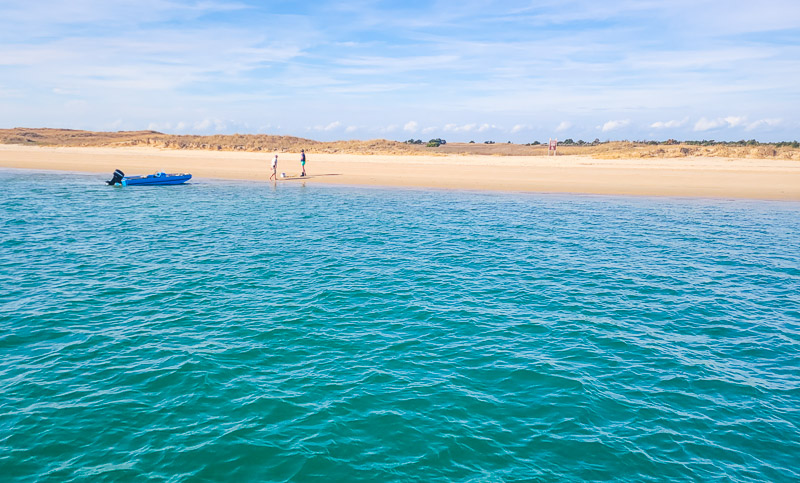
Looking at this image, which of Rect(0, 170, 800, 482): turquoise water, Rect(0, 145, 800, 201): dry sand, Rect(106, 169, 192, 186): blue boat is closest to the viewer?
Rect(0, 170, 800, 482): turquoise water

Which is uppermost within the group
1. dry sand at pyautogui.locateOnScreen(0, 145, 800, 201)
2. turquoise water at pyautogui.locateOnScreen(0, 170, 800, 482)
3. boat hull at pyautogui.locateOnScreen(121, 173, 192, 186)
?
dry sand at pyautogui.locateOnScreen(0, 145, 800, 201)

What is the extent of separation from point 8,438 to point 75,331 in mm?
4319

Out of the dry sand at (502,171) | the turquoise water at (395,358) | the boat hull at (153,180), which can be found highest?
the dry sand at (502,171)

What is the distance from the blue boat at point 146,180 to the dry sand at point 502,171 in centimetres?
788

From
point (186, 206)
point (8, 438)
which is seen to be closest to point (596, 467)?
point (8, 438)

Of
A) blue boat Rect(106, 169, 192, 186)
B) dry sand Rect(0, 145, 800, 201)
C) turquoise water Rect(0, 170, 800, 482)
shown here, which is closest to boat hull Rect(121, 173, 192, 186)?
blue boat Rect(106, 169, 192, 186)

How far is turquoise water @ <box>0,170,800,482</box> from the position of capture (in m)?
7.55

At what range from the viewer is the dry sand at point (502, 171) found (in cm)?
4053

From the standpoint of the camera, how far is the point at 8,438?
7.74m

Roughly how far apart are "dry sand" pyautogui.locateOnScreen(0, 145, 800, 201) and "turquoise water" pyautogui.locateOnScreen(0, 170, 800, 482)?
19.6 m

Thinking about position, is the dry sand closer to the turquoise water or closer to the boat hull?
the boat hull

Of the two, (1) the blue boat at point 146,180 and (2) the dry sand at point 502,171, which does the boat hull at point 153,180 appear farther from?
(2) the dry sand at point 502,171

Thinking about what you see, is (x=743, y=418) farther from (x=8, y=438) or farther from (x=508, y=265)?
(x=8, y=438)

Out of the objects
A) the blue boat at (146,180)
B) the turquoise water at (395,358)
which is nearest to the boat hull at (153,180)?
the blue boat at (146,180)
